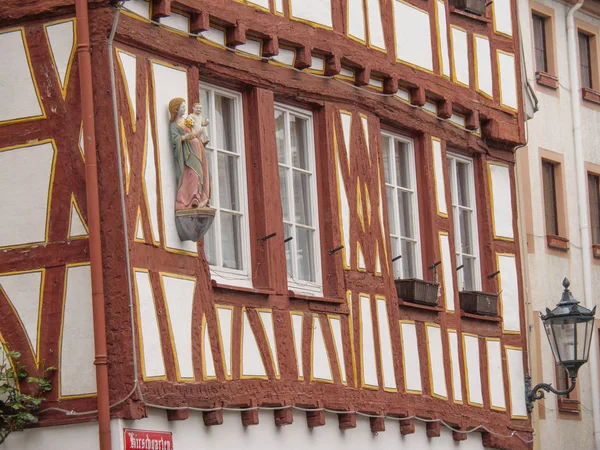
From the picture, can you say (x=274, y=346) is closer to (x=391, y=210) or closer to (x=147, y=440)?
(x=147, y=440)

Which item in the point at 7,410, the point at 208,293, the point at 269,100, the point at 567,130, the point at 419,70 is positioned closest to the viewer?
the point at 7,410

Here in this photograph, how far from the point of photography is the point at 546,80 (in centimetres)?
2878

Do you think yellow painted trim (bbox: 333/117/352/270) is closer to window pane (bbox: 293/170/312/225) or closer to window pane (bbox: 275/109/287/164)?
window pane (bbox: 293/170/312/225)

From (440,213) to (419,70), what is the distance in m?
1.48

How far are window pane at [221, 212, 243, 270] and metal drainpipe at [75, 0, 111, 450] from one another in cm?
198

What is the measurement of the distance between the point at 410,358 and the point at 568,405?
1000 cm

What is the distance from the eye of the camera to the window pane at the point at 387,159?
18.9m

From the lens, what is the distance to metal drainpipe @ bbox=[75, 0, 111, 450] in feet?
46.2

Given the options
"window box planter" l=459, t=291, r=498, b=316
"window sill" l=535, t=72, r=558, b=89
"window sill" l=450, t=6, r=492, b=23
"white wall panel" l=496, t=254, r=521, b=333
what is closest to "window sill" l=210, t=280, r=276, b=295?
"window box planter" l=459, t=291, r=498, b=316

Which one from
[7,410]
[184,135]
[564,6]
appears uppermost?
[564,6]

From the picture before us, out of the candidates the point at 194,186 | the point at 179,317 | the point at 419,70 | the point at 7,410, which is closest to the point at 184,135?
the point at 194,186

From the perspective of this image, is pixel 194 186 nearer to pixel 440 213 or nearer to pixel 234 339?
pixel 234 339

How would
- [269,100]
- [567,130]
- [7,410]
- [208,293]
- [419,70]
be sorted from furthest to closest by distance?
[567,130]
[419,70]
[269,100]
[208,293]
[7,410]

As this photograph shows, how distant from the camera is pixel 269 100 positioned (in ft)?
55.2
